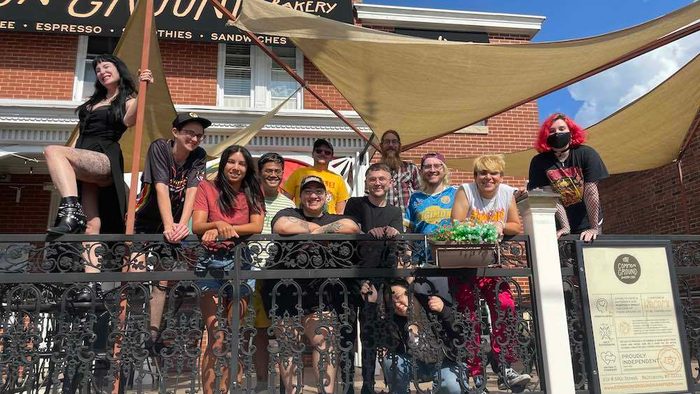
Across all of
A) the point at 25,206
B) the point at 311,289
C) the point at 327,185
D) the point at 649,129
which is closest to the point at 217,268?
the point at 311,289

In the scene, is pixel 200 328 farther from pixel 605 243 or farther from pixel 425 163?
pixel 605 243

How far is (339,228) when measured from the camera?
3.60 meters

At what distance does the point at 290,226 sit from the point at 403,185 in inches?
69.4

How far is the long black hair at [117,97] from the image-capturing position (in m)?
3.61

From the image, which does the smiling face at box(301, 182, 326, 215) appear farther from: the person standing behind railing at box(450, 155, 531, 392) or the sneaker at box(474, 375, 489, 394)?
the sneaker at box(474, 375, 489, 394)

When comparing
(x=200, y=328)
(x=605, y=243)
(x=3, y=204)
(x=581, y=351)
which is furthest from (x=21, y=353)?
(x=3, y=204)

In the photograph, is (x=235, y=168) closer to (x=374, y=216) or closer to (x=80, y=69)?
(x=374, y=216)

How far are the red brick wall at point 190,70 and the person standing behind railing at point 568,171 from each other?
643 centimetres

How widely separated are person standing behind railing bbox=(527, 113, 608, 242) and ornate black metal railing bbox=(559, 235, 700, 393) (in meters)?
0.31

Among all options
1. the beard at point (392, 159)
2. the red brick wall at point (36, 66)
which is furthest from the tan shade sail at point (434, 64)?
the red brick wall at point (36, 66)

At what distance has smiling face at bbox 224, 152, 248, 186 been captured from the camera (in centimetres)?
354

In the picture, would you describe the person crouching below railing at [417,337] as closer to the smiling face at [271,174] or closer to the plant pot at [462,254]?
the plant pot at [462,254]

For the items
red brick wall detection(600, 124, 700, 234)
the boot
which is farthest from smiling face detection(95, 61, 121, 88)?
red brick wall detection(600, 124, 700, 234)

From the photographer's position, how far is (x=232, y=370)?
10.2 ft
